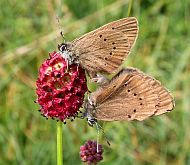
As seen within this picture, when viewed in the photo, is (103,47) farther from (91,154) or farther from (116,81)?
(91,154)

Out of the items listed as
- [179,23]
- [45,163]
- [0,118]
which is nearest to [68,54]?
[45,163]

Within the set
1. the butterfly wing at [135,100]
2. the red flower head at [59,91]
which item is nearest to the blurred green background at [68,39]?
the butterfly wing at [135,100]

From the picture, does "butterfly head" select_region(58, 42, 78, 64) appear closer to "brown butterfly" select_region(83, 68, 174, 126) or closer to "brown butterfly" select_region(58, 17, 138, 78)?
"brown butterfly" select_region(58, 17, 138, 78)

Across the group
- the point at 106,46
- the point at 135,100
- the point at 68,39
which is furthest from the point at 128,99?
the point at 68,39

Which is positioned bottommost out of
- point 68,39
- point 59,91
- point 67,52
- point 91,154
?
point 91,154

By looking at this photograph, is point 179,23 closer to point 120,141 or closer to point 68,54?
point 120,141

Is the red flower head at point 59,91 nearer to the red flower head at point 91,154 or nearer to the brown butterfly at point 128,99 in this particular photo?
the brown butterfly at point 128,99
